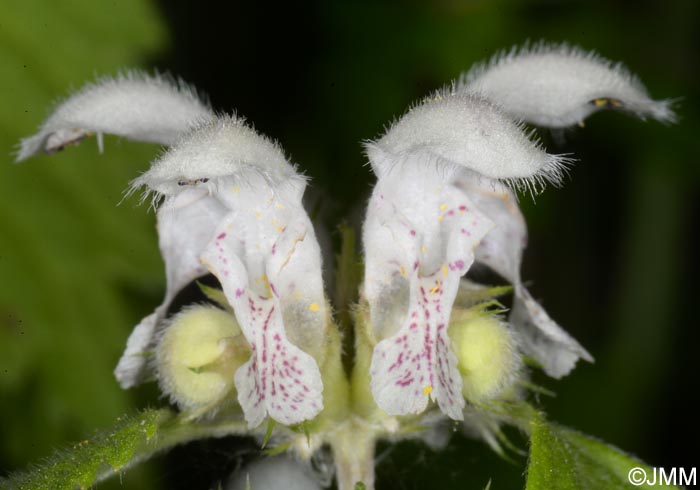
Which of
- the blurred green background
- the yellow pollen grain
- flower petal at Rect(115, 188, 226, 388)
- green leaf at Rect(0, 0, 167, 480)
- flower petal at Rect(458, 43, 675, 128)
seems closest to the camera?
the yellow pollen grain

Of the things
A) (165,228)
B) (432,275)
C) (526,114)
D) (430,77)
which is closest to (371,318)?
(432,275)

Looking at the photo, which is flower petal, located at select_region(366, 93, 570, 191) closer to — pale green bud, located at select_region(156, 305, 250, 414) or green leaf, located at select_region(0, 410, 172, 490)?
pale green bud, located at select_region(156, 305, 250, 414)

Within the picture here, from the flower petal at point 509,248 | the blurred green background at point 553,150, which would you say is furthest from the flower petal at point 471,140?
the blurred green background at point 553,150

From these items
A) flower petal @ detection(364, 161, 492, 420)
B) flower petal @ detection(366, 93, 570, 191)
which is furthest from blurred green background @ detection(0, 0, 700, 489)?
flower petal @ detection(366, 93, 570, 191)

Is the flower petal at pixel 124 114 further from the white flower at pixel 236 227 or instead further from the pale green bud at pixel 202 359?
the pale green bud at pixel 202 359

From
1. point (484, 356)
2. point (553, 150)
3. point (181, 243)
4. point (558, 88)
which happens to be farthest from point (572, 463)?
point (553, 150)

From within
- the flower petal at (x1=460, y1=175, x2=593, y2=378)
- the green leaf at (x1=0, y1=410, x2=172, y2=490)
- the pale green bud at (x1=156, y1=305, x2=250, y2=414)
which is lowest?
the green leaf at (x1=0, y1=410, x2=172, y2=490)

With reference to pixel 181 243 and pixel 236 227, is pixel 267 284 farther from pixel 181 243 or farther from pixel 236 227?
pixel 181 243
